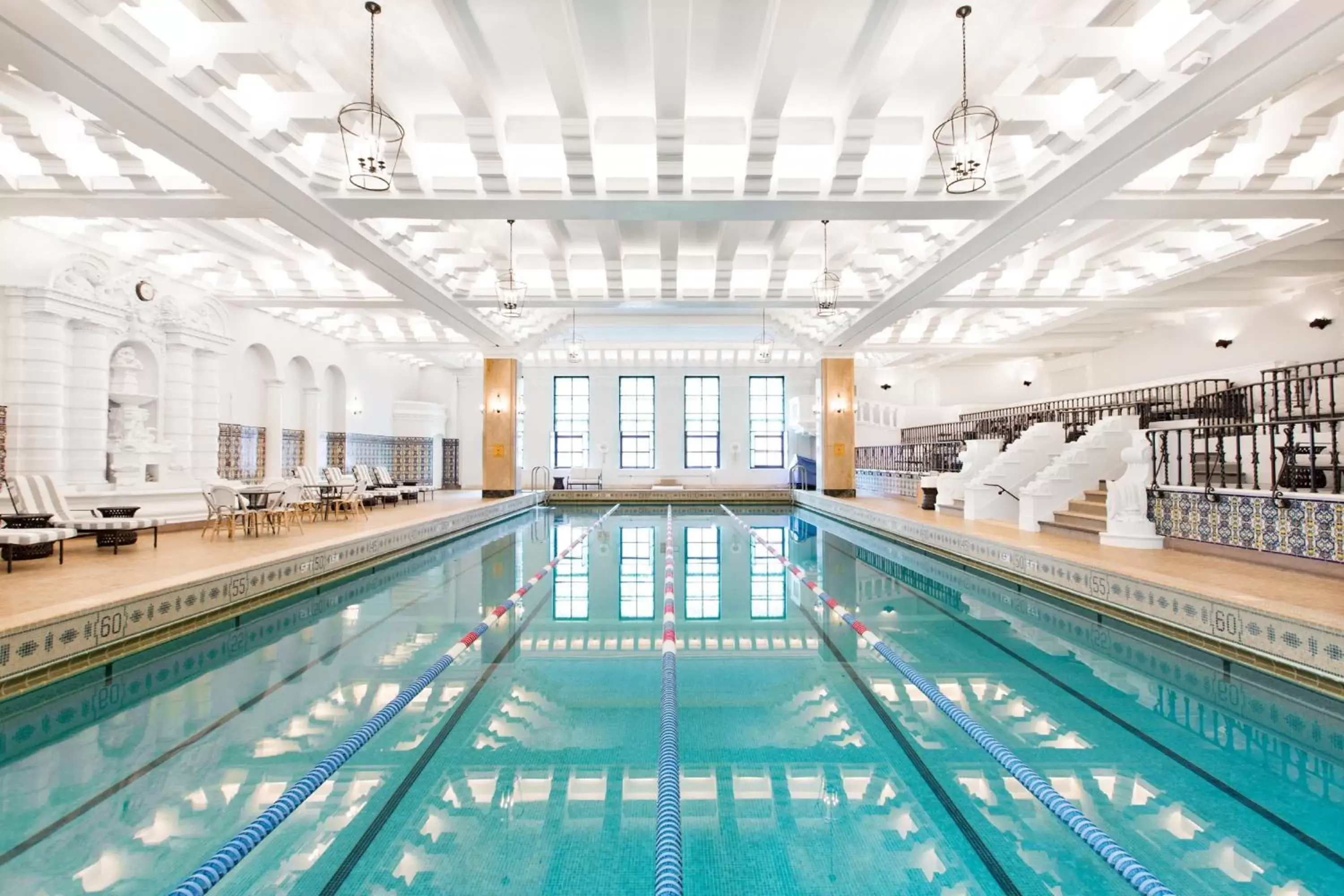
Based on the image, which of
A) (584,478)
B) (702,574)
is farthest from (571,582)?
(584,478)

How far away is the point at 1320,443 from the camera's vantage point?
767 cm

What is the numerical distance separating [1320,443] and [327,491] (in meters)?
14.1

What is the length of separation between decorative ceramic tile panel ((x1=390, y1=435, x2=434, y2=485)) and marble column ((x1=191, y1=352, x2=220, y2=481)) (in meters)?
6.58

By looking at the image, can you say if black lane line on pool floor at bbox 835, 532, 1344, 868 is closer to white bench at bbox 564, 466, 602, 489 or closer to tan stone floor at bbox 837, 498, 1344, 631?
tan stone floor at bbox 837, 498, 1344, 631

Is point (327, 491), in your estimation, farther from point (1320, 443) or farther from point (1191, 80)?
point (1320, 443)

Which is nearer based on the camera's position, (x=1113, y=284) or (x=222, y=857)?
(x=222, y=857)

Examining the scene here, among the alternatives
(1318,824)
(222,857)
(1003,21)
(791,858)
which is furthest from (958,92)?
(222,857)

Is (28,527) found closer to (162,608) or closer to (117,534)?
(117,534)

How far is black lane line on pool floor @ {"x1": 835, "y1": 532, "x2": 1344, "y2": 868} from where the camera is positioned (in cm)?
216

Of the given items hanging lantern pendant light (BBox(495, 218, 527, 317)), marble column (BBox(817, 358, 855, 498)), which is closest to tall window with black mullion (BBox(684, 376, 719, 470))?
marble column (BBox(817, 358, 855, 498))

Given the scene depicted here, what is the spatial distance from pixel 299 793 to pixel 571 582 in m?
4.26

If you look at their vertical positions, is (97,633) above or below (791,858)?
above

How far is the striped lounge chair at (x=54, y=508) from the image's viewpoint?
6.32 metres

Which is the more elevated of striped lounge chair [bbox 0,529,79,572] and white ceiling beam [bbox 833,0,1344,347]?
white ceiling beam [bbox 833,0,1344,347]
